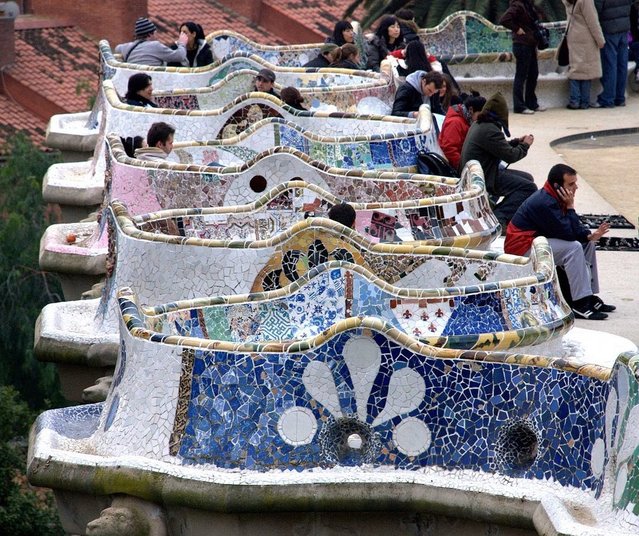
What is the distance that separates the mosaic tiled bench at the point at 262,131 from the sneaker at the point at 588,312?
2.03 meters

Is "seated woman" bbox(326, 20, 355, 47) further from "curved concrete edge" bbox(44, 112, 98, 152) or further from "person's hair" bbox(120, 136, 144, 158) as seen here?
"person's hair" bbox(120, 136, 144, 158)

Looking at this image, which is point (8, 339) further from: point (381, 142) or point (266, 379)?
point (266, 379)

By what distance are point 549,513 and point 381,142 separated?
19.0 ft

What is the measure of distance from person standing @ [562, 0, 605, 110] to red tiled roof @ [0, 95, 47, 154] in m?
18.6

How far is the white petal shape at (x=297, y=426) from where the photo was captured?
26.7ft

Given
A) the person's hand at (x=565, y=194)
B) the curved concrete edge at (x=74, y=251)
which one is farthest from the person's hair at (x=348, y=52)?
the person's hand at (x=565, y=194)

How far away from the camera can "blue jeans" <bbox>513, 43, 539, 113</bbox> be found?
752 inches

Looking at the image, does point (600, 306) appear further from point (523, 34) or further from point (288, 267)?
point (523, 34)

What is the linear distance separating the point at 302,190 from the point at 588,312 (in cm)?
177

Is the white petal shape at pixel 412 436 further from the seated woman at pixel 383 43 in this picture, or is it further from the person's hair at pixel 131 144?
the seated woman at pixel 383 43

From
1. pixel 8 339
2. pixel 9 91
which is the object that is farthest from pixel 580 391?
pixel 9 91

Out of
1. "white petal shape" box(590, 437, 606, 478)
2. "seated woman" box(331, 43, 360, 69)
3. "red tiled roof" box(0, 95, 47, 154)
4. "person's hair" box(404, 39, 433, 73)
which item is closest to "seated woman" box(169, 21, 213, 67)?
"seated woman" box(331, 43, 360, 69)

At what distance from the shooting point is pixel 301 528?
8.12 m

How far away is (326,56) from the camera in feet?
57.6
